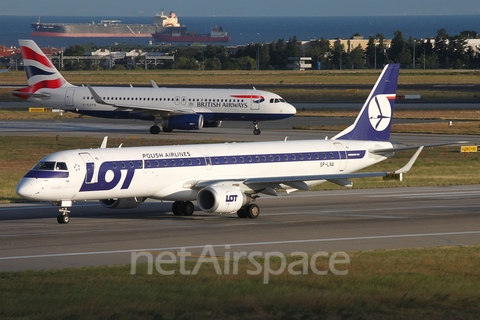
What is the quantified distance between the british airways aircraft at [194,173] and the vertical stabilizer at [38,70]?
43.5m

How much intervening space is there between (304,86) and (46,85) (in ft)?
233

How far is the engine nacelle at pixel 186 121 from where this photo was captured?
76.9 meters

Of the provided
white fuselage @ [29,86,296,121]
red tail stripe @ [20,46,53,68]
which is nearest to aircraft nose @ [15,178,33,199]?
white fuselage @ [29,86,296,121]

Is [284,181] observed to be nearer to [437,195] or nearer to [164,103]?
[437,195]

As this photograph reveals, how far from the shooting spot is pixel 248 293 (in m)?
22.2

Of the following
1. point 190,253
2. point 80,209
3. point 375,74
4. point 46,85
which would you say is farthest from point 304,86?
point 190,253

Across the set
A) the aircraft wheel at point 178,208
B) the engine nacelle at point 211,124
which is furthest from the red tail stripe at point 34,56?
the aircraft wheel at point 178,208

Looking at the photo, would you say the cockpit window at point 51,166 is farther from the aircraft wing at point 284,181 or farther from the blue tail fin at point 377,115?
the blue tail fin at point 377,115

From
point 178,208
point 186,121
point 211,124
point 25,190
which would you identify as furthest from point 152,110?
point 25,190

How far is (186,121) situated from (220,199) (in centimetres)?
4227

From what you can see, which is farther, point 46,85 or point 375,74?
point 375,74

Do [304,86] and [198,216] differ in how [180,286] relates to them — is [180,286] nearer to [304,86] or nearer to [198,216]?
[198,216]

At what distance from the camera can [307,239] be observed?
3191 cm

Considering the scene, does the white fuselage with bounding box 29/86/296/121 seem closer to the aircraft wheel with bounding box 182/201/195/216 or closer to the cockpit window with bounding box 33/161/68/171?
the aircraft wheel with bounding box 182/201/195/216
